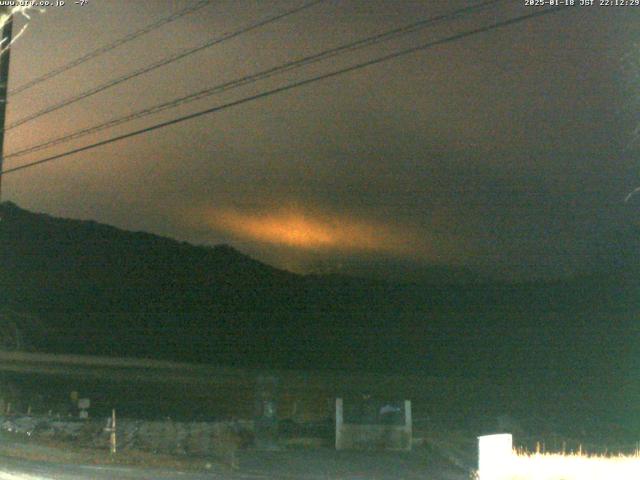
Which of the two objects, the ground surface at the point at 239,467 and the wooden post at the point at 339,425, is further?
the wooden post at the point at 339,425

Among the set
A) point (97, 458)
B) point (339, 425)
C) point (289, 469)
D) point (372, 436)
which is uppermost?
point (339, 425)

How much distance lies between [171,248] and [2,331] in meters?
39.4

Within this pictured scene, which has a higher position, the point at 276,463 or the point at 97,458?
the point at 97,458

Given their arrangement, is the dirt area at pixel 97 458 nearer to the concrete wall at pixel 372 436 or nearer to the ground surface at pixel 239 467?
the ground surface at pixel 239 467

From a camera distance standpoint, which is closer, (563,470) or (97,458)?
(563,470)

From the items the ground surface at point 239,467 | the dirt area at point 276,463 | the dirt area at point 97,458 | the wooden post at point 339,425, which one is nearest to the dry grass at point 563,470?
the dirt area at point 276,463

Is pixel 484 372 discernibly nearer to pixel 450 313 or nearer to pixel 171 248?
pixel 450 313

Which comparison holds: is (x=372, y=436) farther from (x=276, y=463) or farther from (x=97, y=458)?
(x=97, y=458)

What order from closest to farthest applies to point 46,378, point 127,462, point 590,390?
point 127,462 < point 590,390 < point 46,378

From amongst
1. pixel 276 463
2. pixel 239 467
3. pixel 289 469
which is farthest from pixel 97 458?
pixel 289 469

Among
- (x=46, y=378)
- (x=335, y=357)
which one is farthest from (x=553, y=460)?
(x=335, y=357)

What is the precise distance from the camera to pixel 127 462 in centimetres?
1383

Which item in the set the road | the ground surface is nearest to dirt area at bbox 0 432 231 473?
the ground surface

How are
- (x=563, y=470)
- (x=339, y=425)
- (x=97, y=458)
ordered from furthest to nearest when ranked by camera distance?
(x=339, y=425) < (x=97, y=458) < (x=563, y=470)
